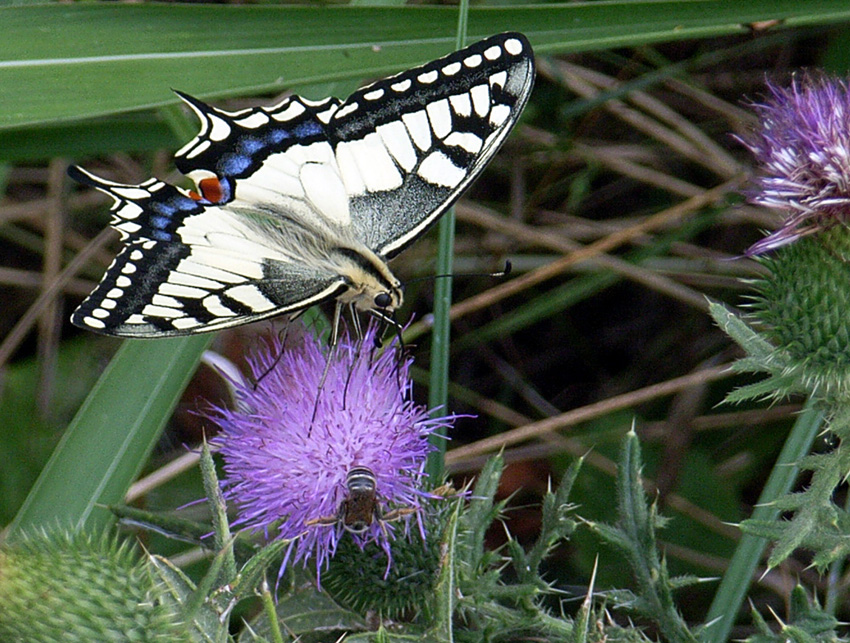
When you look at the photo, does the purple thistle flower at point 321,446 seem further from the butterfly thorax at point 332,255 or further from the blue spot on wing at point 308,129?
the blue spot on wing at point 308,129

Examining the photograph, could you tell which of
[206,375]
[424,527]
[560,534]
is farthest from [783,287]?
[206,375]

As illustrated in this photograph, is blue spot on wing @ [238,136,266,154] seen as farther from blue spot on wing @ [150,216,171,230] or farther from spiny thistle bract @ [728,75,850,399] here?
spiny thistle bract @ [728,75,850,399]

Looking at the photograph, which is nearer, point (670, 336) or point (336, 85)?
point (336, 85)

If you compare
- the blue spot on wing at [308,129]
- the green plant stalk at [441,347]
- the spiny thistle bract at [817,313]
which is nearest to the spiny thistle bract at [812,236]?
the spiny thistle bract at [817,313]

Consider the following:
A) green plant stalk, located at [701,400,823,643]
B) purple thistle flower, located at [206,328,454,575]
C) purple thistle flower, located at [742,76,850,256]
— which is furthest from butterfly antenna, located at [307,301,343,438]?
green plant stalk, located at [701,400,823,643]

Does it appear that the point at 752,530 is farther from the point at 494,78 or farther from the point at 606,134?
the point at 606,134

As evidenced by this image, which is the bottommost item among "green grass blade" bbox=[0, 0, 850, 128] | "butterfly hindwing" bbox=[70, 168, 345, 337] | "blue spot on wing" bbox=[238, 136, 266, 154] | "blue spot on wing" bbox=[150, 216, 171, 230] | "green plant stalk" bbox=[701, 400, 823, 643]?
"green plant stalk" bbox=[701, 400, 823, 643]

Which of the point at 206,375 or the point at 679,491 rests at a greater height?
the point at 206,375

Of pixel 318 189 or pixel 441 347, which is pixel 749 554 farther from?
pixel 318 189
